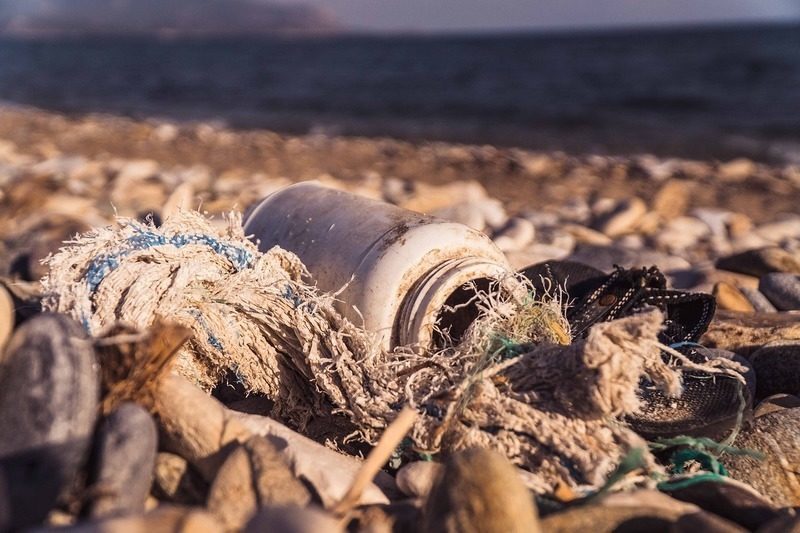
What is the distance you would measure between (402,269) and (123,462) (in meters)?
1.23

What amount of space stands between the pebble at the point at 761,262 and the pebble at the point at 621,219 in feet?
5.75

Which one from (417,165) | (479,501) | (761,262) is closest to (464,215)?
(761,262)

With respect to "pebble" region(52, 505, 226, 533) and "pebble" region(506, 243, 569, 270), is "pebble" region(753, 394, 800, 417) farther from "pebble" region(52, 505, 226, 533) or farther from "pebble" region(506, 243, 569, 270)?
"pebble" region(52, 505, 226, 533)

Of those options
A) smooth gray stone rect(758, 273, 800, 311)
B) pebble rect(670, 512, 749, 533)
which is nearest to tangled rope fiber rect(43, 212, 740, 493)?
pebble rect(670, 512, 749, 533)

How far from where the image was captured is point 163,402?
7.08 ft

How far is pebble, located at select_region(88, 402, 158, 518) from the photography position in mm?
1752

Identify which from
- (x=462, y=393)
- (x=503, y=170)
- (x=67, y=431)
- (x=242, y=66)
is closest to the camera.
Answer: (x=67, y=431)

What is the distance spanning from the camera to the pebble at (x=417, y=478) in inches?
84.8

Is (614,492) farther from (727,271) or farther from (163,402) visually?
(727,271)

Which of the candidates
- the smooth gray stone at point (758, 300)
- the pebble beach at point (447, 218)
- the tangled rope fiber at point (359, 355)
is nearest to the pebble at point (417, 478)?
the pebble beach at point (447, 218)

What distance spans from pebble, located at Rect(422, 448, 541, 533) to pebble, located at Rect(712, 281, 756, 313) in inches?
108

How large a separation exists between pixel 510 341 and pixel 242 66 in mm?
35295

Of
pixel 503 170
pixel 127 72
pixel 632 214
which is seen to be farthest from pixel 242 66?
pixel 632 214

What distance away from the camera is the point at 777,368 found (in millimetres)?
3238
